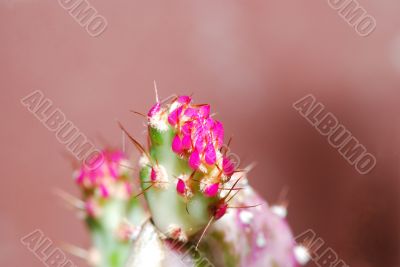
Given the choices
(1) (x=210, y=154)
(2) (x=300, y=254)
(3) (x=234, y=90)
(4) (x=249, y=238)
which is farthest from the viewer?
(3) (x=234, y=90)

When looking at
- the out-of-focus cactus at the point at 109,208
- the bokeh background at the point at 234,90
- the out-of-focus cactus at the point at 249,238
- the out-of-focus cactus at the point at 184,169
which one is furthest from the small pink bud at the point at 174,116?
the bokeh background at the point at 234,90

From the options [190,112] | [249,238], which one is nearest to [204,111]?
[190,112]

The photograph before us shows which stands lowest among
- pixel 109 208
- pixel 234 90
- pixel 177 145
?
pixel 109 208

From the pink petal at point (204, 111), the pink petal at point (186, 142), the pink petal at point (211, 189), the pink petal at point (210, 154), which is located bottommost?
the pink petal at point (211, 189)

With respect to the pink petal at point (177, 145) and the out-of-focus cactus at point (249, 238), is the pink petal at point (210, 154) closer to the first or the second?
the pink petal at point (177, 145)

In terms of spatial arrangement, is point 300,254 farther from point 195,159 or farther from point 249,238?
point 195,159

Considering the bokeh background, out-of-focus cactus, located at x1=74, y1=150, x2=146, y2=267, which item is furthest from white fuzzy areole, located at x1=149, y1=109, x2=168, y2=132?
the bokeh background

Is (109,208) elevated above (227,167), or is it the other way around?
(227,167)

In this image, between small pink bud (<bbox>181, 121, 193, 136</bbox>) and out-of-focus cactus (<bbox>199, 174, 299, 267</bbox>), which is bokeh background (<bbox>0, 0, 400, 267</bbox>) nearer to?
out-of-focus cactus (<bbox>199, 174, 299, 267</bbox>)
